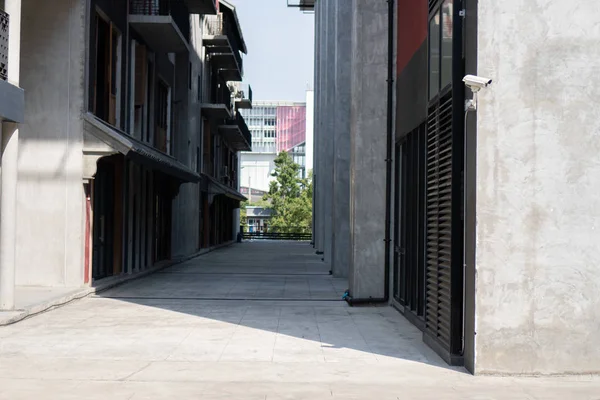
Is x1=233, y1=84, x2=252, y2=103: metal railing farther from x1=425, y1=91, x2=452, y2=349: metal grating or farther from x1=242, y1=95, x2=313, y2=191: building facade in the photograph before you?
x1=242, y1=95, x2=313, y2=191: building facade

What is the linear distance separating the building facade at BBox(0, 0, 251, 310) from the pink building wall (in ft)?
405

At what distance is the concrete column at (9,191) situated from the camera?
1119 cm

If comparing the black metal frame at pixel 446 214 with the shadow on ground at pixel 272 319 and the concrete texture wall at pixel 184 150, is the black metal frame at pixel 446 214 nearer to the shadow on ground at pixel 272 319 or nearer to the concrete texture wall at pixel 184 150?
the shadow on ground at pixel 272 319

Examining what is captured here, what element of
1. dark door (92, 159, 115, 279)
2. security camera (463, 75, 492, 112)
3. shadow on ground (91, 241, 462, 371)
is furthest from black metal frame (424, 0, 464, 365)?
dark door (92, 159, 115, 279)

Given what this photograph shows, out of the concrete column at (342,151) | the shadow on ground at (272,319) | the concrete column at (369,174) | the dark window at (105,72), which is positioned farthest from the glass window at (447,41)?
the concrete column at (342,151)

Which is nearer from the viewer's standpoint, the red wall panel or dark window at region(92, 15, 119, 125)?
the red wall panel

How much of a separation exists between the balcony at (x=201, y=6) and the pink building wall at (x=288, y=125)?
121044mm

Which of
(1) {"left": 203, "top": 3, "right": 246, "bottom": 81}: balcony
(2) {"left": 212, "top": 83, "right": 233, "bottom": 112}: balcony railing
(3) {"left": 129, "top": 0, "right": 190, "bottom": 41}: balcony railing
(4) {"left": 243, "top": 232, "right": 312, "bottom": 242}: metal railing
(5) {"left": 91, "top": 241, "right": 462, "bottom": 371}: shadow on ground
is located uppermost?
(1) {"left": 203, "top": 3, "right": 246, "bottom": 81}: balcony

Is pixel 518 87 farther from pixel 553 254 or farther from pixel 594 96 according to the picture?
pixel 553 254

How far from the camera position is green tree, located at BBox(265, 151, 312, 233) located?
7312 centimetres

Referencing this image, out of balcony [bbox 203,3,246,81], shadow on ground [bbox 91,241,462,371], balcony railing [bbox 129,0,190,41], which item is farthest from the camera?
balcony [bbox 203,3,246,81]

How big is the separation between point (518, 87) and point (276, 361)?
3565 millimetres

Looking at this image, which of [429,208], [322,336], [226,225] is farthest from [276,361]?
[226,225]

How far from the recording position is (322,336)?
10.0 m
